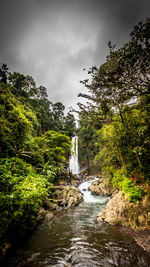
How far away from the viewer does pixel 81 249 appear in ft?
11.7

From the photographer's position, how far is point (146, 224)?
400 cm

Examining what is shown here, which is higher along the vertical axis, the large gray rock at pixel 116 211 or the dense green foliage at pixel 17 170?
the dense green foliage at pixel 17 170

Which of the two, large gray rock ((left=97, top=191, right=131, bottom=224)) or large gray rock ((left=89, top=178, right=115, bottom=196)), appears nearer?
large gray rock ((left=97, top=191, right=131, bottom=224))

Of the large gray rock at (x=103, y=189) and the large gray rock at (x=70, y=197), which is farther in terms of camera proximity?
the large gray rock at (x=103, y=189)

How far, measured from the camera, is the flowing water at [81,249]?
9.70 ft

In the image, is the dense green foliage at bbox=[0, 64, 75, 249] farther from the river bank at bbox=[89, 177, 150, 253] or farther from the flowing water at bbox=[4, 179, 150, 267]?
the river bank at bbox=[89, 177, 150, 253]

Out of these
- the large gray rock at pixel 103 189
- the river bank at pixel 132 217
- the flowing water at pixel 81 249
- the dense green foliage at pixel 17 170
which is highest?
the dense green foliage at pixel 17 170

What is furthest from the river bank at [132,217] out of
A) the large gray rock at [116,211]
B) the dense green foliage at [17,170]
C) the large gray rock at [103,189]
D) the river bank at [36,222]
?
the large gray rock at [103,189]

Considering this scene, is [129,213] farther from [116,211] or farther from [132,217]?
[116,211]

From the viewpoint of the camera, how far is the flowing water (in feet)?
9.70

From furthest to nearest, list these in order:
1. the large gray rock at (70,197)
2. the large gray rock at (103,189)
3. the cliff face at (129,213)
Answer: the large gray rock at (103,189) → the large gray rock at (70,197) → the cliff face at (129,213)

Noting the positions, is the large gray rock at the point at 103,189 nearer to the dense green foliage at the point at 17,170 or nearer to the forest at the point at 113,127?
the forest at the point at 113,127

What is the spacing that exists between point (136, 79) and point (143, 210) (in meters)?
5.94

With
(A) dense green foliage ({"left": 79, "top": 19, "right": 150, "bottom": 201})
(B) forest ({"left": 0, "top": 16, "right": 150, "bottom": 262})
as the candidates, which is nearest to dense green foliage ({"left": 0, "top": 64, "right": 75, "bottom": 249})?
(B) forest ({"left": 0, "top": 16, "right": 150, "bottom": 262})
